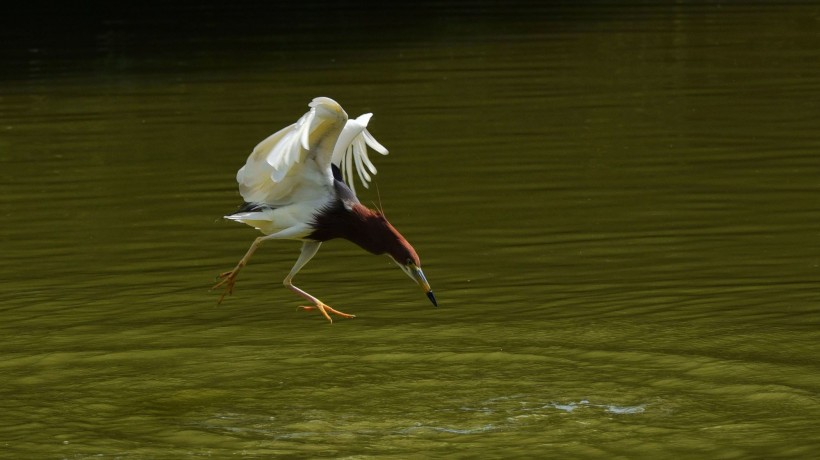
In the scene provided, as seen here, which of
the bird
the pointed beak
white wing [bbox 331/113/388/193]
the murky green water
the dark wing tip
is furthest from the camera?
white wing [bbox 331/113/388/193]

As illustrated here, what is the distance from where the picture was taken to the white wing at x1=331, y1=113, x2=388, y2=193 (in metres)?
7.52

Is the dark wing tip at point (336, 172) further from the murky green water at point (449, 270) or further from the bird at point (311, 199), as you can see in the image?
the murky green water at point (449, 270)

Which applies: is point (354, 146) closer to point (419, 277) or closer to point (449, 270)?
point (419, 277)

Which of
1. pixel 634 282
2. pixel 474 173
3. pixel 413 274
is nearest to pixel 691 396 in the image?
pixel 413 274

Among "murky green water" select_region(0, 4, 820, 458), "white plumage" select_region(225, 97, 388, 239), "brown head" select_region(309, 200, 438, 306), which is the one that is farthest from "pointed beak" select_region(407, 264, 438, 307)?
"white plumage" select_region(225, 97, 388, 239)

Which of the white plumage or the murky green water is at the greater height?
the white plumage

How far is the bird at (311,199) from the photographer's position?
681 cm

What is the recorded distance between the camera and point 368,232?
6984 millimetres

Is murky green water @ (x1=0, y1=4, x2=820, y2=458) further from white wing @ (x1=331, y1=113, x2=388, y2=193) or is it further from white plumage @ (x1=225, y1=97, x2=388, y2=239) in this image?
white wing @ (x1=331, y1=113, x2=388, y2=193)

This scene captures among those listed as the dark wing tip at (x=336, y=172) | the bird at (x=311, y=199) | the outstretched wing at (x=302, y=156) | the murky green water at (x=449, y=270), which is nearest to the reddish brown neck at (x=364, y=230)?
the bird at (x=311, y=199)

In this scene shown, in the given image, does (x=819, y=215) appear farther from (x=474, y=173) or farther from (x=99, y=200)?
(x=99, y=200)

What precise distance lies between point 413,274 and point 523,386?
2.39ft

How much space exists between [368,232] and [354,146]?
925mm

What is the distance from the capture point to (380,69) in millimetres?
17312
